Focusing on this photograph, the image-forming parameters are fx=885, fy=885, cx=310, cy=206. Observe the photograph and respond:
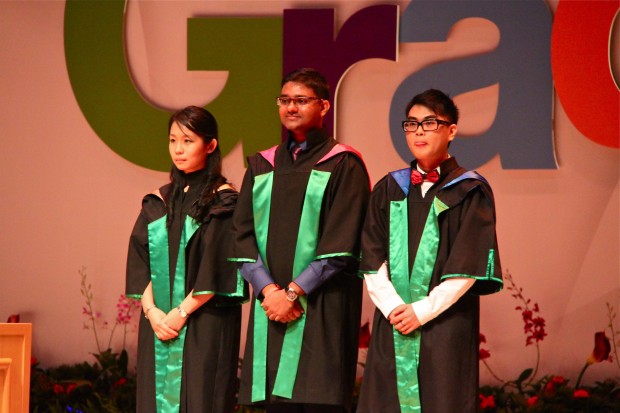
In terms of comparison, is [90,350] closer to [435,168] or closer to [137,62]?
[137,62]

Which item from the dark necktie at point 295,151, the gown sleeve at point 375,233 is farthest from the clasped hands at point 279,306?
the dark necktie at point 295,151

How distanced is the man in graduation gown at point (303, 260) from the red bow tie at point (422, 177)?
0.24 meters

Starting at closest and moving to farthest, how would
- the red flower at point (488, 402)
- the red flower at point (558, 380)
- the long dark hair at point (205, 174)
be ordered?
the long dark hair at point (205, 174), the red flower at point (488, 402), the red flower at point (558, 380)

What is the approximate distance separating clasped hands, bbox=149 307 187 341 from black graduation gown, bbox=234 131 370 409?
0.31 meters

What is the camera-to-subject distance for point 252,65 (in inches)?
218

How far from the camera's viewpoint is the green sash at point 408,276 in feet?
11.3

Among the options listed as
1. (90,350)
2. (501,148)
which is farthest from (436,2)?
(90,350)

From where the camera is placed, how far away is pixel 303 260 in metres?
3.68

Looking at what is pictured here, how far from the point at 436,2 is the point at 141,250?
257 cm

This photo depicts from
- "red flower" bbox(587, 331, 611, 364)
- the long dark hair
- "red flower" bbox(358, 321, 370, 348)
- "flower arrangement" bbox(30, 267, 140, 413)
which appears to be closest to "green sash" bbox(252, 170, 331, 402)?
the long dark hair

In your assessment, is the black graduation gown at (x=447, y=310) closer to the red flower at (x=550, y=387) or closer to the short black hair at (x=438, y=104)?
the short black hair at (x=438, y=104)

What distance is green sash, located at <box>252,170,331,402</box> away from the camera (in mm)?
3631

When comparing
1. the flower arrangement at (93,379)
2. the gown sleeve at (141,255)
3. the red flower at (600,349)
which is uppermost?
the gown sleeve at (141,255)

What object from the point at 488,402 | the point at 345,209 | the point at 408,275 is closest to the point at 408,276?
the point at 408,275
